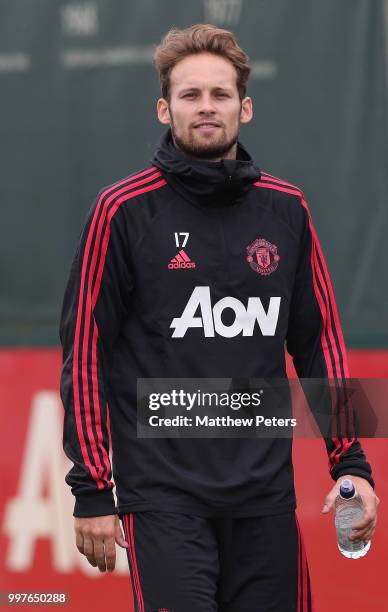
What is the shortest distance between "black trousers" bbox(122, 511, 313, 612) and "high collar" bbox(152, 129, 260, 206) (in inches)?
35.5

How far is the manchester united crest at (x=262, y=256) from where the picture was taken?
11.4ft

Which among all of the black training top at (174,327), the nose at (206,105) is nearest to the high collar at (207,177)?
the black training top at (174,327)

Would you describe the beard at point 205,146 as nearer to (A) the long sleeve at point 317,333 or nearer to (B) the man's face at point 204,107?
(B) the man's face at point 204,107

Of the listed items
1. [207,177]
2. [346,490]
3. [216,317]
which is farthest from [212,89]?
[346,490]

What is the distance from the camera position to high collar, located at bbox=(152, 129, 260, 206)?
3424 mm

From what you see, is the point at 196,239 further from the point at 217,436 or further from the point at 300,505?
the point at 300,505

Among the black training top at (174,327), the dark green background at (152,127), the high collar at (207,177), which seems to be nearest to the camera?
the black training top at (174,327)

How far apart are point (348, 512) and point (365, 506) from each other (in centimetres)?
5

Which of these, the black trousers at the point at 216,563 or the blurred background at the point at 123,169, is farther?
the blurred background at the point at 123,169

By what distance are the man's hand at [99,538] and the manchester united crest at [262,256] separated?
2.65ft

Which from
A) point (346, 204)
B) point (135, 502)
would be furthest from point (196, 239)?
point (346, 204)

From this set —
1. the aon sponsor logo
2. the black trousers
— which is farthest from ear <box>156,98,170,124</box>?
the black trousers

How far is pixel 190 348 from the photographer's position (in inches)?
133

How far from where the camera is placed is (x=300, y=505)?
16.9ft
